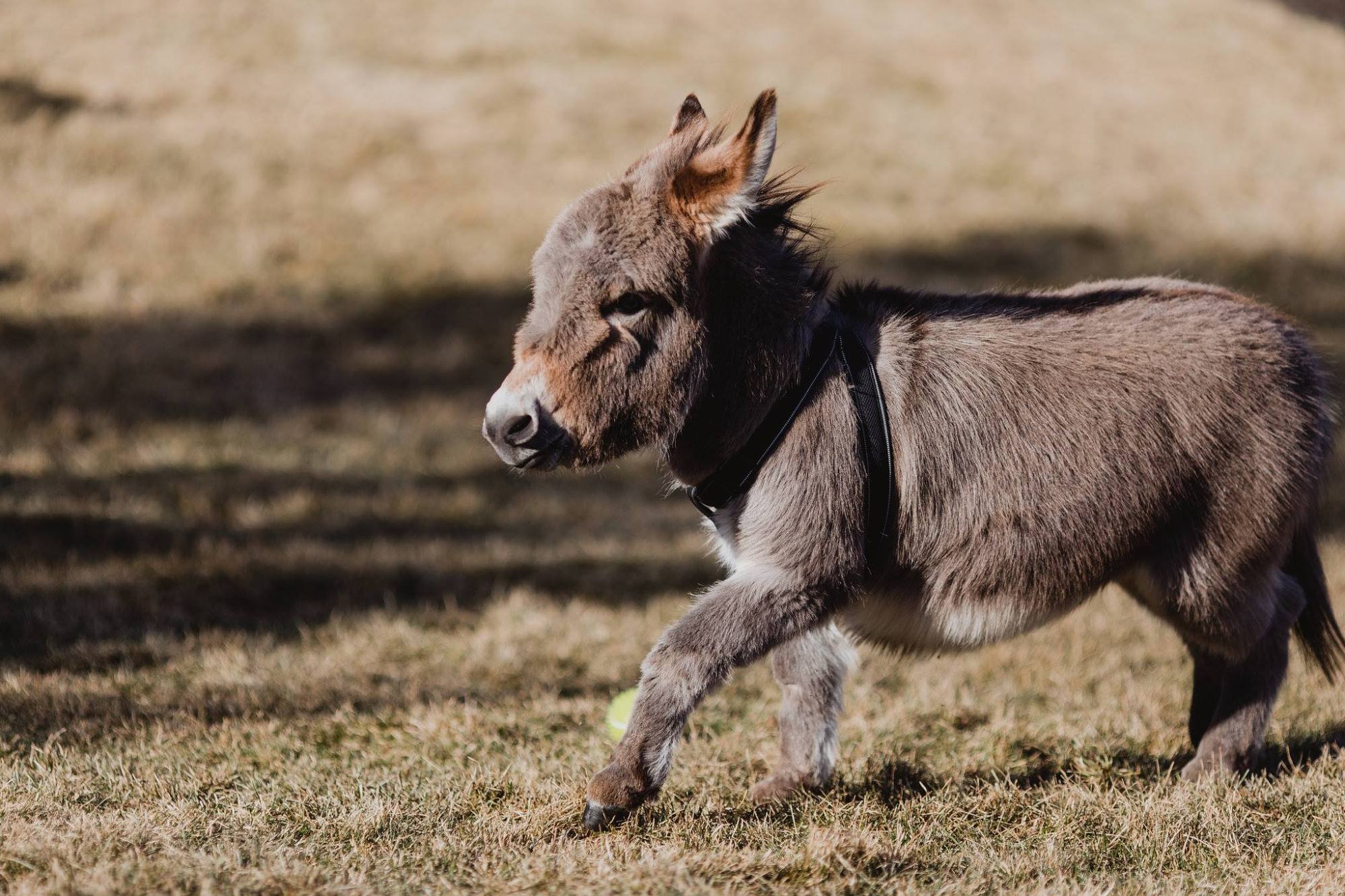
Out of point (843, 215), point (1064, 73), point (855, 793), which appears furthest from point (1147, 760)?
point (1064, 73)

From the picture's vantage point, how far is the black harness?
3.71 metres

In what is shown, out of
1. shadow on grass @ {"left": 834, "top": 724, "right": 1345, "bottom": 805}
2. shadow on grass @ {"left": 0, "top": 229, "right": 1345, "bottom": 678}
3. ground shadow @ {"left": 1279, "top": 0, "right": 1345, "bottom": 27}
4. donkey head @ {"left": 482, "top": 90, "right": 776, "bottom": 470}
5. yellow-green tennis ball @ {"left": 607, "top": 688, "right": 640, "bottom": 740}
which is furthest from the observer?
ground shadow @ {"left": 1279, "top": 0, "right": 1345, "bottom": 27}

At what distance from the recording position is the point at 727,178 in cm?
353

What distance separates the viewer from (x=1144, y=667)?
618cm

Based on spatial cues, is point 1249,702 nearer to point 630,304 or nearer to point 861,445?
point 861,445

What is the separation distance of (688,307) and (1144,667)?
12.6 ft

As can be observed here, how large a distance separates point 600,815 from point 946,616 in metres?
1.26

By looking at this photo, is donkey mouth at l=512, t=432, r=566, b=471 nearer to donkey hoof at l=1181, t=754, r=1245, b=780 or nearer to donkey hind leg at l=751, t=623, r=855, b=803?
donkey hind leg at l=751, t=623, r=855, b=803

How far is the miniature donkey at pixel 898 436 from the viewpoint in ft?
11.6

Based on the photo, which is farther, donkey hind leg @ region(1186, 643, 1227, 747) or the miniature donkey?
donkey hind leg @ region(1186, 643, 1227, 747)

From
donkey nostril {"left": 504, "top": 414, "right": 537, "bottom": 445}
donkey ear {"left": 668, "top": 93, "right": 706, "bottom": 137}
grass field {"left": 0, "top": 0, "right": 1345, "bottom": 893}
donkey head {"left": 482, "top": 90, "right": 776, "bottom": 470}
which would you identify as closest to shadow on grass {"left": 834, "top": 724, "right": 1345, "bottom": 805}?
grass field {"left": 0, "top": 0, "right": 1345, "bottom": 893}

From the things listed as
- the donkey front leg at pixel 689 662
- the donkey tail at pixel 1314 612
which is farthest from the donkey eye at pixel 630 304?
the donkey tail at pixel 1314 612

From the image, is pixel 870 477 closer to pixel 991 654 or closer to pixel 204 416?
pixel 991 654

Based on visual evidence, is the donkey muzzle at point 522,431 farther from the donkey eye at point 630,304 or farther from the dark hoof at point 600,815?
the dark hoof at point 600,815
